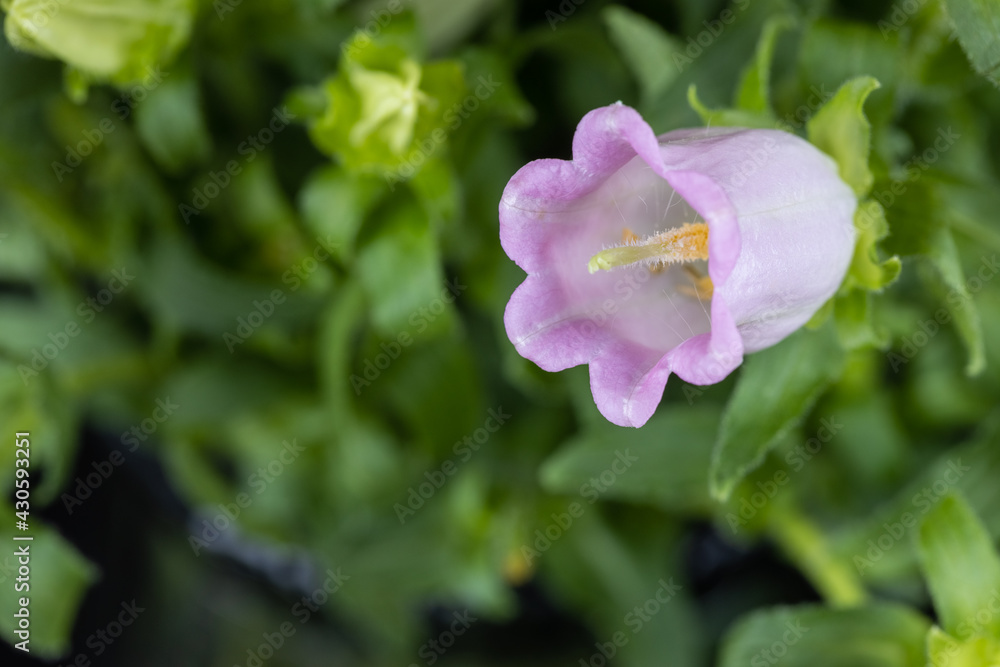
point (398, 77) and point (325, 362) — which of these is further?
point (325, 362)

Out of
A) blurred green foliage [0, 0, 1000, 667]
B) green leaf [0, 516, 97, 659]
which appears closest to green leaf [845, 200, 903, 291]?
blurred green foliage [0, 0, 1000, 667]

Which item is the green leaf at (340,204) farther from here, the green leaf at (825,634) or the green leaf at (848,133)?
the green leaf at (825,634)

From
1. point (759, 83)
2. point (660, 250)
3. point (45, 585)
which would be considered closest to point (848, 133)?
point (759, 83)

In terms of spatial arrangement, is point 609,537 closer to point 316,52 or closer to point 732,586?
point 732,586

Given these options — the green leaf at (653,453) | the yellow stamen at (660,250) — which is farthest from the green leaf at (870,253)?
the green leaf at (653,453)

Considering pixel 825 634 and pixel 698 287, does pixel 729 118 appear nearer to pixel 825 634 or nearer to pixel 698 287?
pixel 698 287

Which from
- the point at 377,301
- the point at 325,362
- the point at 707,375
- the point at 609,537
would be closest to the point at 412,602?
the point at 609,537

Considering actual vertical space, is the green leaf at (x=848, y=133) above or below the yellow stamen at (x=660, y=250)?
below
